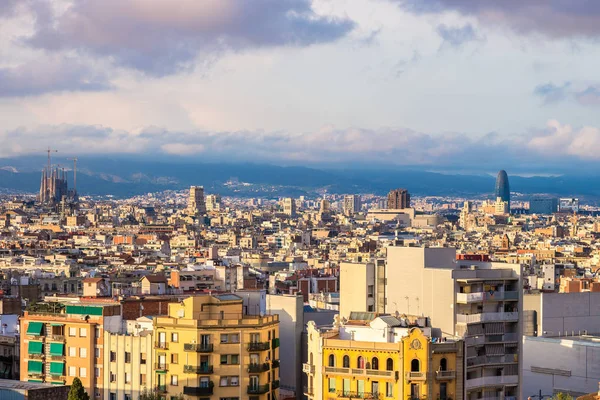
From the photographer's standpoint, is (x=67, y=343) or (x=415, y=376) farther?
(x=67, y=343)

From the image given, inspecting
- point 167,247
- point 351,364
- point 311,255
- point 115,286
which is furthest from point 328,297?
point 167,247

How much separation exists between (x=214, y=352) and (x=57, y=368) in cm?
621

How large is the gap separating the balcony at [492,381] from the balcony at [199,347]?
23.2 feet

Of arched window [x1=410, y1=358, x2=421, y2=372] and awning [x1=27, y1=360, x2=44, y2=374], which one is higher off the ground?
arched window [x1=410, y1=358, x2=421, y2=372]

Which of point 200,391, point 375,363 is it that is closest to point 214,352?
point 200,391

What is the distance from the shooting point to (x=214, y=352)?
137 feet

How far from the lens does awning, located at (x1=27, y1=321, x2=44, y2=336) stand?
46.1 m

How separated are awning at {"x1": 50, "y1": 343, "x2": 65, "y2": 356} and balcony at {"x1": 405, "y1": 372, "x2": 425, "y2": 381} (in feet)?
39.2

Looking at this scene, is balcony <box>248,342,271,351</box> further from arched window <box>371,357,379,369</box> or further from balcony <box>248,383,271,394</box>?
arched window <box>371,357,379,369</box>

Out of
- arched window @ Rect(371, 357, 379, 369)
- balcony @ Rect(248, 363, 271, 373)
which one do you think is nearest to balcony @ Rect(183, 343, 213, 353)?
balcony @ Rect(248, 363, 271, 373)

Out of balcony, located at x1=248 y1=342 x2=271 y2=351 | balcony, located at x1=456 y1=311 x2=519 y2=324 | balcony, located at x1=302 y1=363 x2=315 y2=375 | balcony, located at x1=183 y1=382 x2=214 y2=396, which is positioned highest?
balcony, located at x1=456 y1=311 x2=519 y2=324

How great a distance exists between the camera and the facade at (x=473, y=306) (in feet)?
135

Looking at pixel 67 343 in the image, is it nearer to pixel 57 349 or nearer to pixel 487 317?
pixel 57 349

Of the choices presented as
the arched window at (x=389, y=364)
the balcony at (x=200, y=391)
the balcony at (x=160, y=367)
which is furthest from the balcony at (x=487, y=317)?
the balcony at (x=160, y=367)
